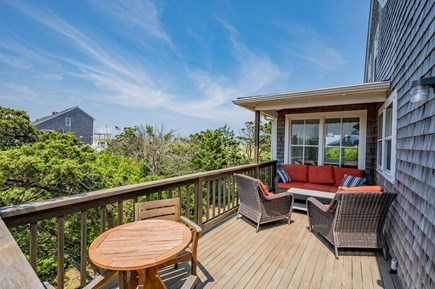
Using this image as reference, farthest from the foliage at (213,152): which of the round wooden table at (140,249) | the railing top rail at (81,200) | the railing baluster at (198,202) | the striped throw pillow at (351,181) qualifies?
the round wooden table at (140,249)

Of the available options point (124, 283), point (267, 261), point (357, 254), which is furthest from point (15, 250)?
point (357, 254)

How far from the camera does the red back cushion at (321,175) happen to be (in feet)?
17.9

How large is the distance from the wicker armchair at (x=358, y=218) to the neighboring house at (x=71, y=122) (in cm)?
1909

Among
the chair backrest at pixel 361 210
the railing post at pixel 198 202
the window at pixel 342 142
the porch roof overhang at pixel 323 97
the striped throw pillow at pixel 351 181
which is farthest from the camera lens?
the window at pixel 342 142

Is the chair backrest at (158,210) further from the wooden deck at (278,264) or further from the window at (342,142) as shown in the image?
the window at (342,142)

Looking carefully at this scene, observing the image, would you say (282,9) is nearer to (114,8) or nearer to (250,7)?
(250,7)

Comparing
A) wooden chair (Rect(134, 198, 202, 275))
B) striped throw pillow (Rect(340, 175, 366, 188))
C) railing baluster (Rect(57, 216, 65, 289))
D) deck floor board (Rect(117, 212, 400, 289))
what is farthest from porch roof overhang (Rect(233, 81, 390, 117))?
railing baluster (Rect(57, 216, 65, 289))

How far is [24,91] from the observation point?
1073 cm

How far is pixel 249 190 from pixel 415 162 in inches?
89.3

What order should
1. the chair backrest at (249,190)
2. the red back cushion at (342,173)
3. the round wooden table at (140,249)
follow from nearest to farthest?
the round wooden table at (140,249) → the chair backrest at (249,190) → the red back cushion at (342,173)

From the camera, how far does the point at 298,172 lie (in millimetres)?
5797

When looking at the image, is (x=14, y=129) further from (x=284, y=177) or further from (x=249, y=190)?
(x=284, y=177)

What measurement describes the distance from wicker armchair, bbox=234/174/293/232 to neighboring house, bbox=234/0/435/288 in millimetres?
1473

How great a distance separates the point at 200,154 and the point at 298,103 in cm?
903
